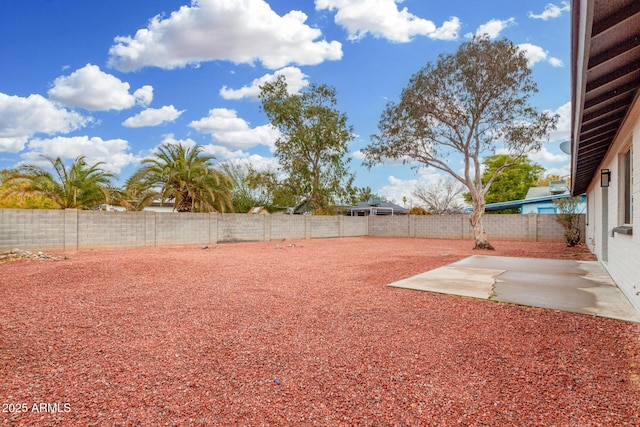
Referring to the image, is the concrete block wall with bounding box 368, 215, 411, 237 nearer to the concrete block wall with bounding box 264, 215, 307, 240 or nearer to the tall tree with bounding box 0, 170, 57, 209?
the concrete block wall with bounding box 264, 215, 307, 240

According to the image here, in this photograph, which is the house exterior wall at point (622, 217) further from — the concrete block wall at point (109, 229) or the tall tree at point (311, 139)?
the tall tree at point (311, 139)

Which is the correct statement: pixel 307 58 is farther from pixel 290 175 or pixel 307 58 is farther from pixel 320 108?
pixel 290 175

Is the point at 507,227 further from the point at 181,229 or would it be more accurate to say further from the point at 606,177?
the point at 181,229

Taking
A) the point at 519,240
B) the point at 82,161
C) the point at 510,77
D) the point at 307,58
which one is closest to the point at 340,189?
the point at 307,58

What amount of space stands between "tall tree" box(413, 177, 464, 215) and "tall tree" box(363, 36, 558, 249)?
1825 cm

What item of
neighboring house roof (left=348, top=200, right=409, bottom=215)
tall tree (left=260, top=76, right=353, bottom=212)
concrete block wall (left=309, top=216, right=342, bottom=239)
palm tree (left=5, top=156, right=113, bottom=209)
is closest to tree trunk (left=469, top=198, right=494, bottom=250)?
concrete block wall (left=309, top=216, right=342, bottom=239)

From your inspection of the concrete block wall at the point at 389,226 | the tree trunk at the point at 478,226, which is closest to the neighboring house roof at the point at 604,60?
the tree trunk at the point at 478,226

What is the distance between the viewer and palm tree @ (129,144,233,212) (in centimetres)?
1553

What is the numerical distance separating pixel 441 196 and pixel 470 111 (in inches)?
802

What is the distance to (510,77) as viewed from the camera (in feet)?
41.4

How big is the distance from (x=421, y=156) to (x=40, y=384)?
46.0 feet

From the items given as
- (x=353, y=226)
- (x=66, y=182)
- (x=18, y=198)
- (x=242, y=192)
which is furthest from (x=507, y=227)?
(x=18, y=198)

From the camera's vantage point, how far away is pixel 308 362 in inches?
108

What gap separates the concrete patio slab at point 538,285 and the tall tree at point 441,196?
81.7 feet
